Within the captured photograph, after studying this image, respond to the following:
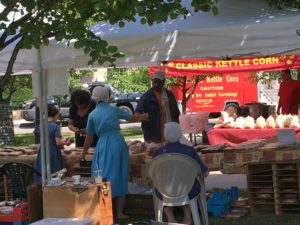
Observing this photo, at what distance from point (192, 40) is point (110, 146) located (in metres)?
1.53

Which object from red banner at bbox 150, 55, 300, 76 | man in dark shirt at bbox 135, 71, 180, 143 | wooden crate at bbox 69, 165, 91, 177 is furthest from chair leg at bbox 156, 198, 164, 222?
red banner at bbox 150, 55, 300, 76

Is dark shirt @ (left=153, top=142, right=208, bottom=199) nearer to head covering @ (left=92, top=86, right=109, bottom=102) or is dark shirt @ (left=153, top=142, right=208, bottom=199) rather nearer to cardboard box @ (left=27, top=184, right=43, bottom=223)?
head covering @ (left=92, top=86, right=109, bottom=102)

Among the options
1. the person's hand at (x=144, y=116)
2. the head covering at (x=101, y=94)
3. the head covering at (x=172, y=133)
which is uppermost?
the head covering at (x=101, y=94)

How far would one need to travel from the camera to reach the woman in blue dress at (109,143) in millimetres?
6652

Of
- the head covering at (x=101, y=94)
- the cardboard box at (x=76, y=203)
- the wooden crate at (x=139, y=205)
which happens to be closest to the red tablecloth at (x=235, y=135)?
the wooden crate at (x=139, y=205)

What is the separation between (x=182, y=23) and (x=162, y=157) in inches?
70.1

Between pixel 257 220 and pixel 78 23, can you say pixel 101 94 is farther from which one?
pixel 257 220

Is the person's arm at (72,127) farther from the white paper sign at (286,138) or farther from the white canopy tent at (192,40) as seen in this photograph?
the white paper sign at (286,138)

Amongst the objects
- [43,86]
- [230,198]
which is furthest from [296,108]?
[43,86]

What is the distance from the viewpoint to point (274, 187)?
6980mm

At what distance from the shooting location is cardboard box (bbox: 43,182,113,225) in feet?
18.0

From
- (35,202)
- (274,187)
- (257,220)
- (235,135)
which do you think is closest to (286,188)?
(274,187)

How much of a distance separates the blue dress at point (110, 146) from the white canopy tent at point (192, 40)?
0.58 m

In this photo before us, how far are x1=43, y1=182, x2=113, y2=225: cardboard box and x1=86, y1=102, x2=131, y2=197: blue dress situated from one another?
1.11 meters
